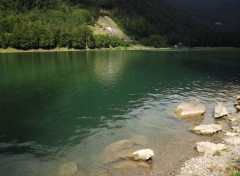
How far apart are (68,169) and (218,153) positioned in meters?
18.1

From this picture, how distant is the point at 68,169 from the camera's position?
31.8 meters

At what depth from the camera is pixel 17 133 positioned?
43.3 m

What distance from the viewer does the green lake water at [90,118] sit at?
34.6m

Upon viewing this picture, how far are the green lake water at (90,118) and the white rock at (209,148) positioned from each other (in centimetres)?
137

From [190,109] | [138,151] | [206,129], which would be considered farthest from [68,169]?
[190,109]

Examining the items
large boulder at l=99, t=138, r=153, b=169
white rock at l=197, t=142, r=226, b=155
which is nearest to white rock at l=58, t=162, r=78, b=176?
large boulder at l=99, t=138, r=153, b=169

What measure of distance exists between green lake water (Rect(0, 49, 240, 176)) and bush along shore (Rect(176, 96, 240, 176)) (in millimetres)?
1725

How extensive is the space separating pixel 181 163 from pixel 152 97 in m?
36.4

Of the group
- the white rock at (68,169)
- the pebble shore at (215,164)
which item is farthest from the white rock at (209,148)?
the white rock at (68,169)

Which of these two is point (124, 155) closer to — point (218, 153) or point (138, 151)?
point (138, 151)

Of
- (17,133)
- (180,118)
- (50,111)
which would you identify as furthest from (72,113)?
(180,118)

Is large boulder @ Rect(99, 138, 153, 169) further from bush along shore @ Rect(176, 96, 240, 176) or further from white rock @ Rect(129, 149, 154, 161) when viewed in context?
bush along shore @ Rect(176, 96, 240, 176)

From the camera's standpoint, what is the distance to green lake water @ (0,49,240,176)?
34562 millimetres

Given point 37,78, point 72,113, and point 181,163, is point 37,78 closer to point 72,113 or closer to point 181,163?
point 72,113
